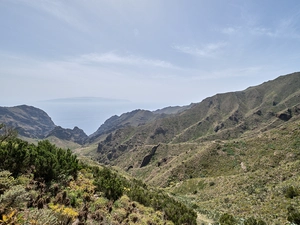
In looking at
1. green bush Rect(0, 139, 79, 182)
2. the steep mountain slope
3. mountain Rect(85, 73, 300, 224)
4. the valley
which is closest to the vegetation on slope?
green bush Rect(0, 139, 79, 182)

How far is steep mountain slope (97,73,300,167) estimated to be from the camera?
441 feet

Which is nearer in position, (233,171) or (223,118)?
(233,171)

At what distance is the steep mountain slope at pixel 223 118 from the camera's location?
134m

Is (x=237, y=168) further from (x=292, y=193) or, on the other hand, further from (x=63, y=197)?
(x=63, y=197)

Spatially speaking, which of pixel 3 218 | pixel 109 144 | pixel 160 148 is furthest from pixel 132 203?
pixel 109 144

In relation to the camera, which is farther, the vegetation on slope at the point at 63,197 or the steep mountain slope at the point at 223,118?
the steep mountain slope at the point at 223,118

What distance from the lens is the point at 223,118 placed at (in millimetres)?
162875

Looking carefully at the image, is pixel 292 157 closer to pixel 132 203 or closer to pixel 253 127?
pixel 132 203

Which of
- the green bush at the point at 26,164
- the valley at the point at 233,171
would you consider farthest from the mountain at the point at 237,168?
the green bush at the point at 26,164

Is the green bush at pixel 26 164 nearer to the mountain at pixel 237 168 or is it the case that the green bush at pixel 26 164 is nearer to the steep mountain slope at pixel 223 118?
the mountain at pixel 237 168

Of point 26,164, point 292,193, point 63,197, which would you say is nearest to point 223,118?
point 292,193

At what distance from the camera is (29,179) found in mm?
11383

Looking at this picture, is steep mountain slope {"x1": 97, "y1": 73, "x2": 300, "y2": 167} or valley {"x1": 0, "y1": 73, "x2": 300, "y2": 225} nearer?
valley {"x1": 0, "y1": 73, "x2": 300, "y2": 225}

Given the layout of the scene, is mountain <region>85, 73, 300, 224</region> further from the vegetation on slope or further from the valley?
the vegetation on slope
